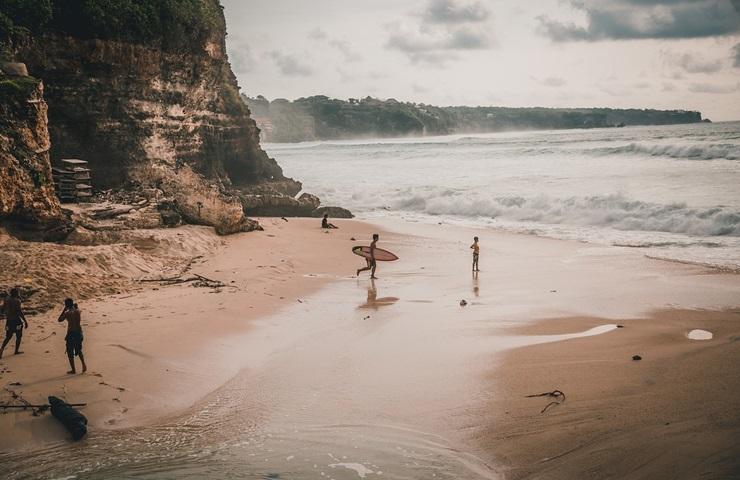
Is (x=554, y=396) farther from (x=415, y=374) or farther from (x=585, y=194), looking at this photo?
(x=585, y=194)

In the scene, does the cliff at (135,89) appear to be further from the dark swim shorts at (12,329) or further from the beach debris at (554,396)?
A: the beach debris at (554,396)

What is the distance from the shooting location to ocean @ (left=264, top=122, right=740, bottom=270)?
61.9ft

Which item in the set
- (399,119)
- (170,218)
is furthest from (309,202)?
(399,119)

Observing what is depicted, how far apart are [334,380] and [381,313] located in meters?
3.39

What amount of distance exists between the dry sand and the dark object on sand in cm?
11

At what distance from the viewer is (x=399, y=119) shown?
132 meters

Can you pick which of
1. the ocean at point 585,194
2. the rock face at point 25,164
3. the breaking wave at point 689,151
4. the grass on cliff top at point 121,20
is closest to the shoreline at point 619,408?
the ocean at point 585,194

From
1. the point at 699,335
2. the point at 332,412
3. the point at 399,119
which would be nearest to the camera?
the point at 332,412

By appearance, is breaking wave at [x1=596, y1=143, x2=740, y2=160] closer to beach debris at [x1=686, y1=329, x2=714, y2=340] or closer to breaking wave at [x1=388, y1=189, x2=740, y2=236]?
breaking wave at [x1=388, y1=189, x2=740, y2=236]

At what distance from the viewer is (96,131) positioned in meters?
20.5

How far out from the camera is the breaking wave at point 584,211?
19.2m

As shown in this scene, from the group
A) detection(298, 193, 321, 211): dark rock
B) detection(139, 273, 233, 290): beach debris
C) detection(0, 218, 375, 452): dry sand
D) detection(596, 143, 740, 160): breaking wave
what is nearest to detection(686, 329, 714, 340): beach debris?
detection(0, 218, 375, 452): dry sand

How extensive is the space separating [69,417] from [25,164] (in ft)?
25.6

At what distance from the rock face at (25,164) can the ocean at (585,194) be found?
15.0 metres
